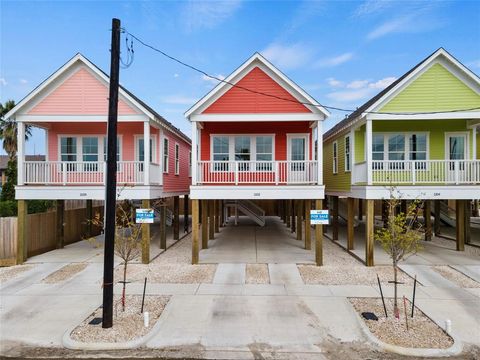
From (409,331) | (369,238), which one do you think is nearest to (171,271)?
(369,238)

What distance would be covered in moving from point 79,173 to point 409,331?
14.7m

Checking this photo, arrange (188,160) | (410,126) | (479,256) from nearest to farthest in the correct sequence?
(479,256), (410,126), (188,160)

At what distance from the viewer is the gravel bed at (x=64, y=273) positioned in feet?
36.0

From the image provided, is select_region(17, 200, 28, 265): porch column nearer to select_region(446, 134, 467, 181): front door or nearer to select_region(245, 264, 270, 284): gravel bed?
select_region(245, 264, 270, 284): gravel bed

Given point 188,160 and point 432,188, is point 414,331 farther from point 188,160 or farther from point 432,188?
point 188,160

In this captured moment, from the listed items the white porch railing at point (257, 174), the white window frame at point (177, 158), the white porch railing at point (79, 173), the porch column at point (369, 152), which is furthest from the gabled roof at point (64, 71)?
the porch column at point (369, 152)

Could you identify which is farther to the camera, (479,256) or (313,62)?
(313,62)

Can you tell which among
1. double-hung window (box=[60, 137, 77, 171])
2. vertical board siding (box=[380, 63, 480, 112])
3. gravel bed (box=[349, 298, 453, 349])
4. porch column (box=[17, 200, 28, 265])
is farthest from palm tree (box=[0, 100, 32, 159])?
gravel bed (box=[349, 298, 453, 349])

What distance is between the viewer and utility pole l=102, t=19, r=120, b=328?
6996mm

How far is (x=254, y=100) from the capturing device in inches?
544

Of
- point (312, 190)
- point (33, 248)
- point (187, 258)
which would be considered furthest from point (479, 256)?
point (33, 248)

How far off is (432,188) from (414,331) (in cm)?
796

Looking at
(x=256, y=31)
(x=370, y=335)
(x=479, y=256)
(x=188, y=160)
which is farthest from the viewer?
(x=188, y=160)

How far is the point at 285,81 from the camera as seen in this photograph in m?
13.5
